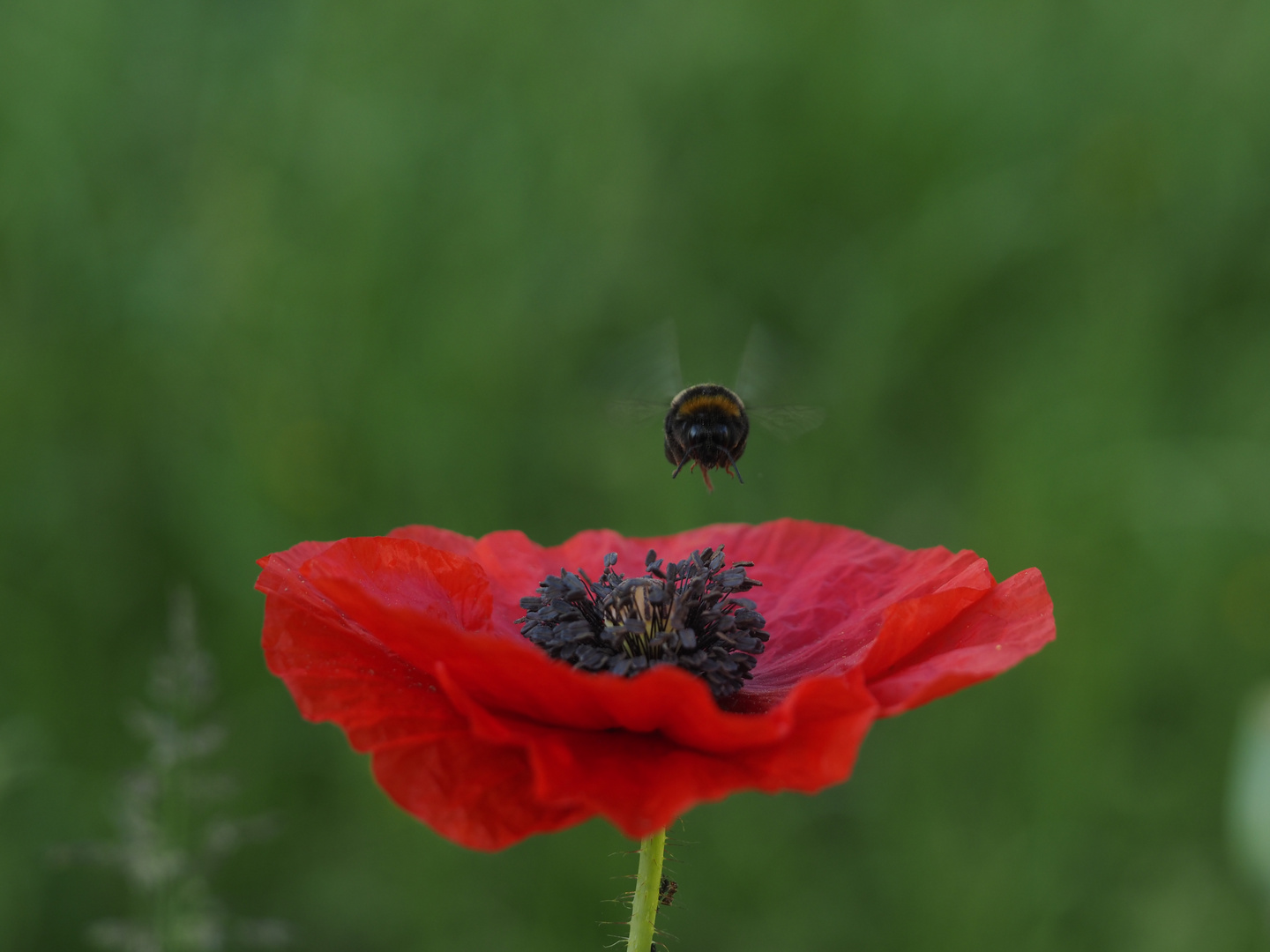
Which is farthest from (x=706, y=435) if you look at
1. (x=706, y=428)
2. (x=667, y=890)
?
(x=667, y=890)

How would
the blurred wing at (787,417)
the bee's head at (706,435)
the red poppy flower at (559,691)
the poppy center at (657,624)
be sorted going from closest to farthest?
the red poppy flower at (559,691) → the poppy center at (657,624) → the bee's head at (706,435) → the blurred wing at (787,417)

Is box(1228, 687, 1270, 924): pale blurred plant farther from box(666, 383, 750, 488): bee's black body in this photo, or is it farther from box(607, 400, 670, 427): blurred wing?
box(607, 400, 670, 427): blurred wing

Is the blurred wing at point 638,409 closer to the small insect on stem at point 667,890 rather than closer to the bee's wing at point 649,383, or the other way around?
the bee's wing at point 649,383

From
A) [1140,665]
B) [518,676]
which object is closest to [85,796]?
[518,676]

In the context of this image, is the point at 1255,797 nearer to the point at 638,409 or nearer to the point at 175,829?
the point at 638,409

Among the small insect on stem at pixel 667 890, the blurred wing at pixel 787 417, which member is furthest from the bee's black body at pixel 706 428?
the small insect on stem at pixel 667 890
